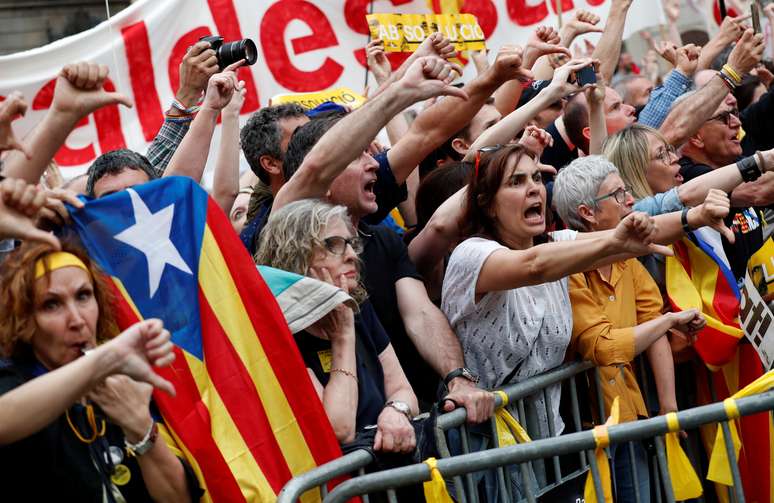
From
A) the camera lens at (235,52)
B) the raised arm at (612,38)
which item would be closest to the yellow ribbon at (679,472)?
the camera lens at (235,52)

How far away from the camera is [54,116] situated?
358cm

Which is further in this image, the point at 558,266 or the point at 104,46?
the point at 104,46

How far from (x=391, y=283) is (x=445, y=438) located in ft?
2.35

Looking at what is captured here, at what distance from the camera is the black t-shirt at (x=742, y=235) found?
593 centimetres

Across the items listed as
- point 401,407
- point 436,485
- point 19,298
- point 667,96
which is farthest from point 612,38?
point 19,298

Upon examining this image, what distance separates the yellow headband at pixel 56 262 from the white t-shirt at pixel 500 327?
64.3 inches

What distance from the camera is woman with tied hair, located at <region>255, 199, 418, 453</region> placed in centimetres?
399

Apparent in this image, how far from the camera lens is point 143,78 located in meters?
6.90

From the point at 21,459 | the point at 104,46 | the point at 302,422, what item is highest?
the point at 104,46

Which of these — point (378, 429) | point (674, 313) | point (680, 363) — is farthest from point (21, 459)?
point (680, 363)

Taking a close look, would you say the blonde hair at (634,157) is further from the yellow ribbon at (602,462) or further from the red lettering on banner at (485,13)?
the red lettering on banner at (485,13)

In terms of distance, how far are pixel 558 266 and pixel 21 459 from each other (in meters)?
1.97

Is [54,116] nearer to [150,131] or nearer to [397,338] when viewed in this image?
[397,338]

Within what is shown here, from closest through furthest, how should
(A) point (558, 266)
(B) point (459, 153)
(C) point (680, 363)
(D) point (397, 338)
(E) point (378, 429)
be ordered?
(E) point (378, 429) → (A) point (558, 266) → (D) point (397, 338) → (C) point (680, 363) → (B) point (459, 153)
